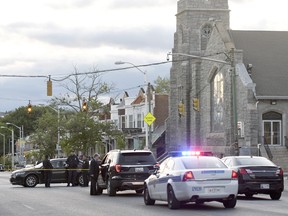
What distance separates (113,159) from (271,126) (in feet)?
105

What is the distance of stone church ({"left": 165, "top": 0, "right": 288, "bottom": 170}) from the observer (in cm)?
5597

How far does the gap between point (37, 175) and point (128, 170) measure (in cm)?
1255

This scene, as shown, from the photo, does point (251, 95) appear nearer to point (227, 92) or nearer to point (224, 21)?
point (227, 92)

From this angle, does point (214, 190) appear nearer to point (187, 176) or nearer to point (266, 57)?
point (187, 176)

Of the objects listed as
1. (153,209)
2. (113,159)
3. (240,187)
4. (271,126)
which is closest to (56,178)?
(113,159)

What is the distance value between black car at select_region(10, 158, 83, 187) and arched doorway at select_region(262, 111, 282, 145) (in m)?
22.5

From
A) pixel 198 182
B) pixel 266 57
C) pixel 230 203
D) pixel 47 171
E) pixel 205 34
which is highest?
pixel 205 34

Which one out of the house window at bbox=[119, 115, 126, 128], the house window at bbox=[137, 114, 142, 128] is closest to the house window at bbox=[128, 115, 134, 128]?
the house window at bbox=[137, 114, 142, 128]

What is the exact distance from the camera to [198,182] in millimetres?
19188

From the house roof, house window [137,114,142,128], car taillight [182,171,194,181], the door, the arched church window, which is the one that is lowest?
car taillight [182,171,194,181]

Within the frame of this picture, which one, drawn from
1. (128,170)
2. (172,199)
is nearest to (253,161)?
(128,170)

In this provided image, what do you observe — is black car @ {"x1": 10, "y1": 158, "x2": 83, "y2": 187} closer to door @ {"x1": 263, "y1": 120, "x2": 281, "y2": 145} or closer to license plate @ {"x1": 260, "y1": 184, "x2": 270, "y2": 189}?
license plate @ {"x1": 260, "y1": 184, "x2": 270, "y2": 189}

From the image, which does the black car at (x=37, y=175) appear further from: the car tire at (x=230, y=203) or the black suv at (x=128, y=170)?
the car tire at (x=230, y=203)

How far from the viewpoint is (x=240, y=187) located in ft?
80.3
